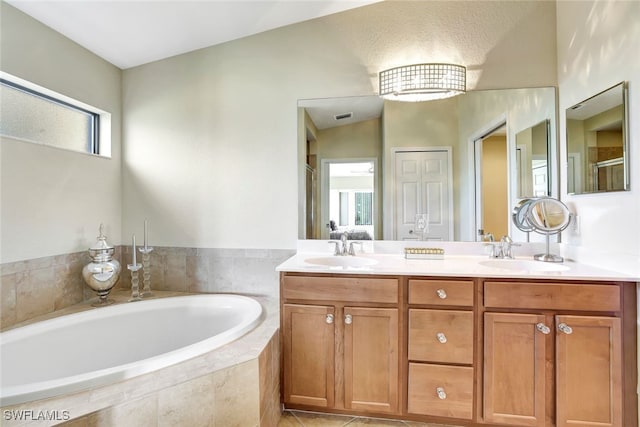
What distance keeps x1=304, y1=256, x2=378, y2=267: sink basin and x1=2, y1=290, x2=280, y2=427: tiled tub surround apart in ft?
2.10

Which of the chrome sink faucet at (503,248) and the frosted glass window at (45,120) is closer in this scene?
the frosted glass window at (45,120)

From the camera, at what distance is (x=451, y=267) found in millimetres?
1740

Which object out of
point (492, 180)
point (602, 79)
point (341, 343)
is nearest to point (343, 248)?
point (341, 343)

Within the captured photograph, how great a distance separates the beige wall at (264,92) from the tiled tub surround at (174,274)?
0.10m

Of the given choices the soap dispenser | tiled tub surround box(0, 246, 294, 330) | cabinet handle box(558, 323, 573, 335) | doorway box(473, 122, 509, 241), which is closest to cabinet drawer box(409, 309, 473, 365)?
cabinet handle box(558, 323, 573, 335)

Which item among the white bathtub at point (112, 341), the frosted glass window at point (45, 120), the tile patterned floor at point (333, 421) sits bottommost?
the tile patterned floor at point (333, 421)

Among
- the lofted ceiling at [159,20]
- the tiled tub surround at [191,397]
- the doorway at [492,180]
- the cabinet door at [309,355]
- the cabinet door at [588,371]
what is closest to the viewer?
the tiled tub surround at [191,397]

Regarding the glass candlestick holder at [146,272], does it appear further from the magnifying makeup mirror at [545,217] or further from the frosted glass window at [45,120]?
the magnifying makeup mirror at [545,217]

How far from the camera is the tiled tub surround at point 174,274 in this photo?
6.23 ft

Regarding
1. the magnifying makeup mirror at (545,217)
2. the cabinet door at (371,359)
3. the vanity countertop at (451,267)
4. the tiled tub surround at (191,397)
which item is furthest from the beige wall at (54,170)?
the magnifying makeup mirror at (545,217)

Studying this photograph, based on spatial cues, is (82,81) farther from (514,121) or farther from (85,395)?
(514,121)

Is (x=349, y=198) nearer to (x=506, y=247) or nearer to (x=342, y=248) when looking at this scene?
(x=342, y=248)

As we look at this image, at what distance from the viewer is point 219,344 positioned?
1490mm

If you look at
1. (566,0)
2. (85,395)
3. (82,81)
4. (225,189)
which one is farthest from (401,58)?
(85,395)
